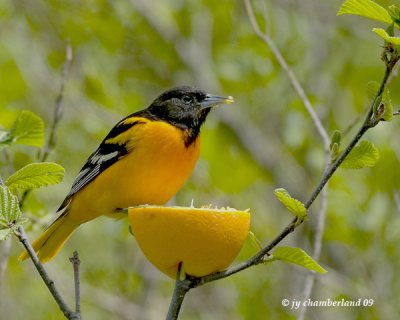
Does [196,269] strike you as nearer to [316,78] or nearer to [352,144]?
[352,144]

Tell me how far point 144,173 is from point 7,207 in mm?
1296

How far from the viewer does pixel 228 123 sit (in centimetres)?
552

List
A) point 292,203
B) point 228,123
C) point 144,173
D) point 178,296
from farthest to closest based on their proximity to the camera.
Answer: point 228,123 < point 144,173 < point 178,296 < point 292,203

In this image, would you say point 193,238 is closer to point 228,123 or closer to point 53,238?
point 53,238

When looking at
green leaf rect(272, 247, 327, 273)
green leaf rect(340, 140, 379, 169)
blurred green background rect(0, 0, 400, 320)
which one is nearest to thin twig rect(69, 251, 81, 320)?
green leaf rect(272, 247, 327, 273)

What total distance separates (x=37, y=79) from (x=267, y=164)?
208 cm

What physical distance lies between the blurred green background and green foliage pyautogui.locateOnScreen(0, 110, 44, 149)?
79.9 inches

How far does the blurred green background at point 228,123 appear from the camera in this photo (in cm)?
454

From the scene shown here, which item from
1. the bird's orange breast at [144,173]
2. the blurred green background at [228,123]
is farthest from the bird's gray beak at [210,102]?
the blurred green background at [228,123]

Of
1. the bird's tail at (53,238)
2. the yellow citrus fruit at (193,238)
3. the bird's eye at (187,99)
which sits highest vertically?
the bird's eye at (187,99)

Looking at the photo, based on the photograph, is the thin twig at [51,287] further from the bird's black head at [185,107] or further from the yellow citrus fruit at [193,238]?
the bird's black head at [185,107]

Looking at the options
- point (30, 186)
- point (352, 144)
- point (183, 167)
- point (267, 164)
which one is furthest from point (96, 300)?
point (352, 144)

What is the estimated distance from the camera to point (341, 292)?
14.6ft

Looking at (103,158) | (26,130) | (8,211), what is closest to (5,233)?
(8,211)
